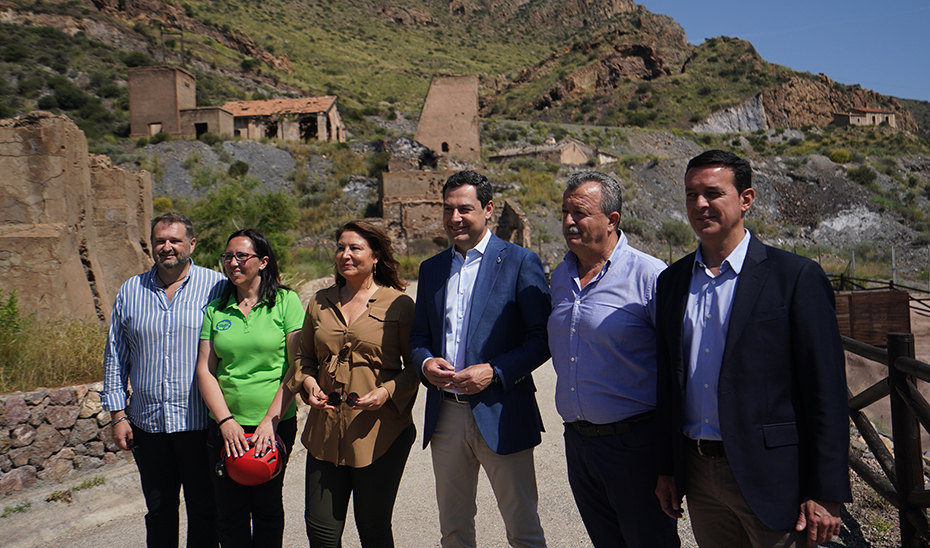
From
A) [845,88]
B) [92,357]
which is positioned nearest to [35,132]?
[92,357]

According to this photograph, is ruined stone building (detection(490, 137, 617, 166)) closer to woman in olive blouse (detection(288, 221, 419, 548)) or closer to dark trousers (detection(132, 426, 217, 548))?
woman in olive blouse (detection(288, 221, 419, 548))

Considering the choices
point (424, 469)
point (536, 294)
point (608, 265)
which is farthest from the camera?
point (424, 469)

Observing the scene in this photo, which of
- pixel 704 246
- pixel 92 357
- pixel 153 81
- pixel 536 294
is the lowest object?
pixel 92 357

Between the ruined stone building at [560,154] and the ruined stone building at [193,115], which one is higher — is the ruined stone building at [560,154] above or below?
below

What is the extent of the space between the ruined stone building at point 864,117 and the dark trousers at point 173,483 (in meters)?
67.8

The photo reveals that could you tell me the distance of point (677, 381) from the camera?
2309 mm

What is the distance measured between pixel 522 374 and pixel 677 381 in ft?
2.55

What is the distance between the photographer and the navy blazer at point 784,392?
1.99 m

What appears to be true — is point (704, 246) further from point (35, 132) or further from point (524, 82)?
point (524, 82)

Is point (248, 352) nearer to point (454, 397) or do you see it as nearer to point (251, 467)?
point (251, 467)

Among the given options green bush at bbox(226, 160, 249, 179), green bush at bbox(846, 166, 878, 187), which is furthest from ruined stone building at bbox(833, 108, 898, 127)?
green bush at bbox(226, 160, 249, 179)

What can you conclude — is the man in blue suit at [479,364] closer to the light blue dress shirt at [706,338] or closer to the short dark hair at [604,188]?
the short dark hair at [604,188]

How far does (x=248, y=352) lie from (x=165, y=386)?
0.61m

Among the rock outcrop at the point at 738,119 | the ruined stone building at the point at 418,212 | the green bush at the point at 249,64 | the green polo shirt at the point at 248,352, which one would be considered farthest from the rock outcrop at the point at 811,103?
the green polo shirt at the point at 248,352
